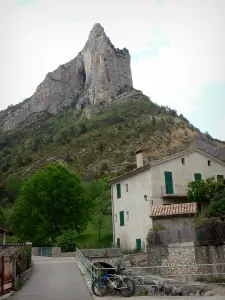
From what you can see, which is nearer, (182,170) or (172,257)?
(172,257)

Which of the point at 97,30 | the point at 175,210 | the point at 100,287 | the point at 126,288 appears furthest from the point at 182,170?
the point at 97,30

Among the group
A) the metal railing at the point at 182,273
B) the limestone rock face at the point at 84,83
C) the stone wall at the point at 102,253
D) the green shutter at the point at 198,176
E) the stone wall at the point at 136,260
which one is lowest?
the metal railing at the point at 182,273

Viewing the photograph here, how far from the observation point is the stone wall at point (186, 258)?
21.6 m

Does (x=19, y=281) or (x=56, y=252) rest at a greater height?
(x=56, y=252)

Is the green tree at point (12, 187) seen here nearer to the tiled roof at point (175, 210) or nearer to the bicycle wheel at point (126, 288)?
the tiled roof at point (175, 210)

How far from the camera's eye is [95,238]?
4750cm

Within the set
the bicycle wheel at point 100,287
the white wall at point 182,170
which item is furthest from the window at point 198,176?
the bicycle wheel at point 100,287

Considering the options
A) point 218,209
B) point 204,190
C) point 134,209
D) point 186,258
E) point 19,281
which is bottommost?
point 19,281

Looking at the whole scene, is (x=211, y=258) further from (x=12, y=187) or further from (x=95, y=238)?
(x=12, y=187)

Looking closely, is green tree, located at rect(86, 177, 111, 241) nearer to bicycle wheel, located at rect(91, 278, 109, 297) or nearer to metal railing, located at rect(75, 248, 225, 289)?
metal railing, located at rect(75, 248, 225, 289)

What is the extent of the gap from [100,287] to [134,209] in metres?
19.3

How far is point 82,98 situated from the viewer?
14088cm

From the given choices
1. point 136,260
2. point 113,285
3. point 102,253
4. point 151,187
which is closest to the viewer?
point 113,285

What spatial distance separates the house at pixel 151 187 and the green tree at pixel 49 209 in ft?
30.2
